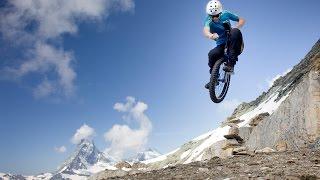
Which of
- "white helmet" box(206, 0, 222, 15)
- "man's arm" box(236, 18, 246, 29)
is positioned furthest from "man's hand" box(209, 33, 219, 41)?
"man's arm" box(236, 18, 246, 29)

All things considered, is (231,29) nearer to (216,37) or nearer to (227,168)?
(216,37)

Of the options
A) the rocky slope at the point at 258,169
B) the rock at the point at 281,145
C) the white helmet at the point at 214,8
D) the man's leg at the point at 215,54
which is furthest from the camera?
the rock at the point at 281,145

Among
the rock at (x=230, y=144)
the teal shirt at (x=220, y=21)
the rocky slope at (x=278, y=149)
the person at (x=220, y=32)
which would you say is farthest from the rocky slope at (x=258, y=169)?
the rock at (x=230, y=144)

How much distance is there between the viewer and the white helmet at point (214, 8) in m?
14.2

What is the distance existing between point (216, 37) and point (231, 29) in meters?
1.07

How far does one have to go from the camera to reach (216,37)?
14.4 metres

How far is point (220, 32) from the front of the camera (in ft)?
49.4

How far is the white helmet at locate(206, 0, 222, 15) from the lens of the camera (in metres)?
14.2

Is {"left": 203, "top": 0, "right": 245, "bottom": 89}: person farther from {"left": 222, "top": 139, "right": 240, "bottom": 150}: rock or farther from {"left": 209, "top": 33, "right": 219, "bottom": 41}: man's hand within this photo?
{"left": 222, "top": 139, "right": 240, "bottom": 150}: rock

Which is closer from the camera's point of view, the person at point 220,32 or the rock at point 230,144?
the person at point 220,32

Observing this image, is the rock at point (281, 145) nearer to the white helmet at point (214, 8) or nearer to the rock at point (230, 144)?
the rock at point (230, 144)

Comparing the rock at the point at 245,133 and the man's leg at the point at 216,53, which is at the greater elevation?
the rock at the point at 245,133

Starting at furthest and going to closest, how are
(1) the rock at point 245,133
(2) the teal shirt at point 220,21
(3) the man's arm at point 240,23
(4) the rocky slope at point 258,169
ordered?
(1) the rock at point 245,133
(3) the man's arm at point 240,23
(2) the teal shirt at point 220,21
(4) the rocky slope at point 258,169

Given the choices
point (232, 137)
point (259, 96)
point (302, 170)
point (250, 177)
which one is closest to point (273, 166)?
point (302, 170)
